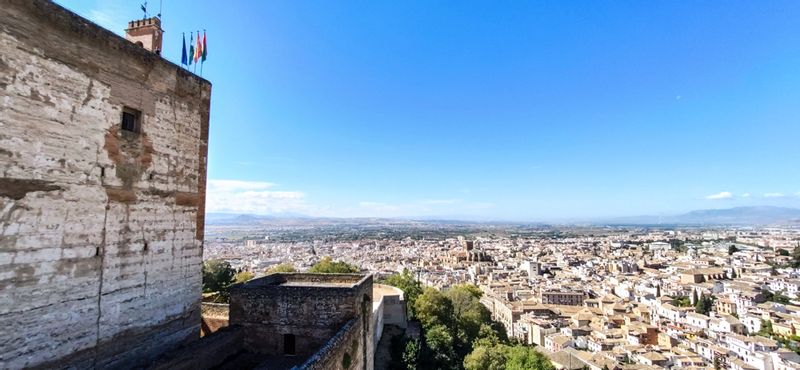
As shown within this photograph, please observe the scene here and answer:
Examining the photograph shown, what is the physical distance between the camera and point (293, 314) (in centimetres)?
1086

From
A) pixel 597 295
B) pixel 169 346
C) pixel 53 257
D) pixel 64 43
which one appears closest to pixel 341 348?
pixel 169 346

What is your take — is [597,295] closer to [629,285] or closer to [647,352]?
[629,285]

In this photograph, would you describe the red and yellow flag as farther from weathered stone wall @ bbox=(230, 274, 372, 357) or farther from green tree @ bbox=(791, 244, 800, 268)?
green tree @ bbox=(791, 244, 800, 268)

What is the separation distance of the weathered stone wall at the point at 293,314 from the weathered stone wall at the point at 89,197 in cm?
138

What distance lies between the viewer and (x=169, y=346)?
9.53m

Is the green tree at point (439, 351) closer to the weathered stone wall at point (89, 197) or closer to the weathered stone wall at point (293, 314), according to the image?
the weathered stone wall at point (293, 314)

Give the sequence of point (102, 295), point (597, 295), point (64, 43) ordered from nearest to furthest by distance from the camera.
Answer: point (64, 43)
point (102, 295)
point (597, 295)

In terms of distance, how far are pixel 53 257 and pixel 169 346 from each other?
3555 mm

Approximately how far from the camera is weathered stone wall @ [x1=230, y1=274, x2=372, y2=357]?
1080 centimetres

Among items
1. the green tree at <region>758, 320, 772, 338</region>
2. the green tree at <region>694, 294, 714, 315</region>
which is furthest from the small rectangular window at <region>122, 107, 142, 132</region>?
the green tree at <region>694, 294, 714, 315</region>

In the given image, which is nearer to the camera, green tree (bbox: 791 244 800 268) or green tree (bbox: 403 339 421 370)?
green tree (bbox: 403 339 421 370)

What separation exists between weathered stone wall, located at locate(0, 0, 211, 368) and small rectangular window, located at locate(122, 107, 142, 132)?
5.3 inches

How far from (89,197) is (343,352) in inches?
243

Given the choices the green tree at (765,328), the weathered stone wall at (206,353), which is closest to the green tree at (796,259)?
the green tree at (765,328)
